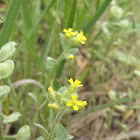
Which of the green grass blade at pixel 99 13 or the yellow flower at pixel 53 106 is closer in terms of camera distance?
the yellow flower at pixel 53 106

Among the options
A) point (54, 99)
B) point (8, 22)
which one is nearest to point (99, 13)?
point (8, 22)

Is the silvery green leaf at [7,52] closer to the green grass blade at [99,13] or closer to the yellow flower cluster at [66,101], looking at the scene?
the yellow flower cluster at [66,101]

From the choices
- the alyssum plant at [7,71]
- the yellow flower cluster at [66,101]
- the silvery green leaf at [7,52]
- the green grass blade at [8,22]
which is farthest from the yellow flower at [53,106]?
the green grass blade at [8,22]

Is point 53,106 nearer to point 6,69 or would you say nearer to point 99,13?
point 6,69

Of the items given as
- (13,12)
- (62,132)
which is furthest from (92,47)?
(62,132)

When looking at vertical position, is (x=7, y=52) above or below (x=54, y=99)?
above

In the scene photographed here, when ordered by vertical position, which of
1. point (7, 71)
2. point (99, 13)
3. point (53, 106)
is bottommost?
point (53, 106)

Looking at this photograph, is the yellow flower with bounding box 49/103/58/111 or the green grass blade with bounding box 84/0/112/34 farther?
the green grass blade with bounding box 84/0/112/34

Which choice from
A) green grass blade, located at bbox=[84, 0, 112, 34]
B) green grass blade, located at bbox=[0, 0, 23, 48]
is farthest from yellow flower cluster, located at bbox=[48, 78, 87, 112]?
green grass blade, located at bbox=[84, 0, 112, 34]

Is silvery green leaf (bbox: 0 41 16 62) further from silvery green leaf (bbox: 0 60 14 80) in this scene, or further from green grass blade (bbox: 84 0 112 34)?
green grass blade (bbox: 84 0 112 34)

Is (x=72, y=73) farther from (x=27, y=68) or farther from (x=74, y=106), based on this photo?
(x=74, y=106)

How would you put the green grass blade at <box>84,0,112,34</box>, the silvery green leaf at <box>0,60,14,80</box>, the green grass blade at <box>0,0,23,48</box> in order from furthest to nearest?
the green grass blade at <box>84,0,112,34</box>
the green grass blade at <box>0,0,23,48</box>
the silvery green leaf at <box>0,60,14,80</box>
